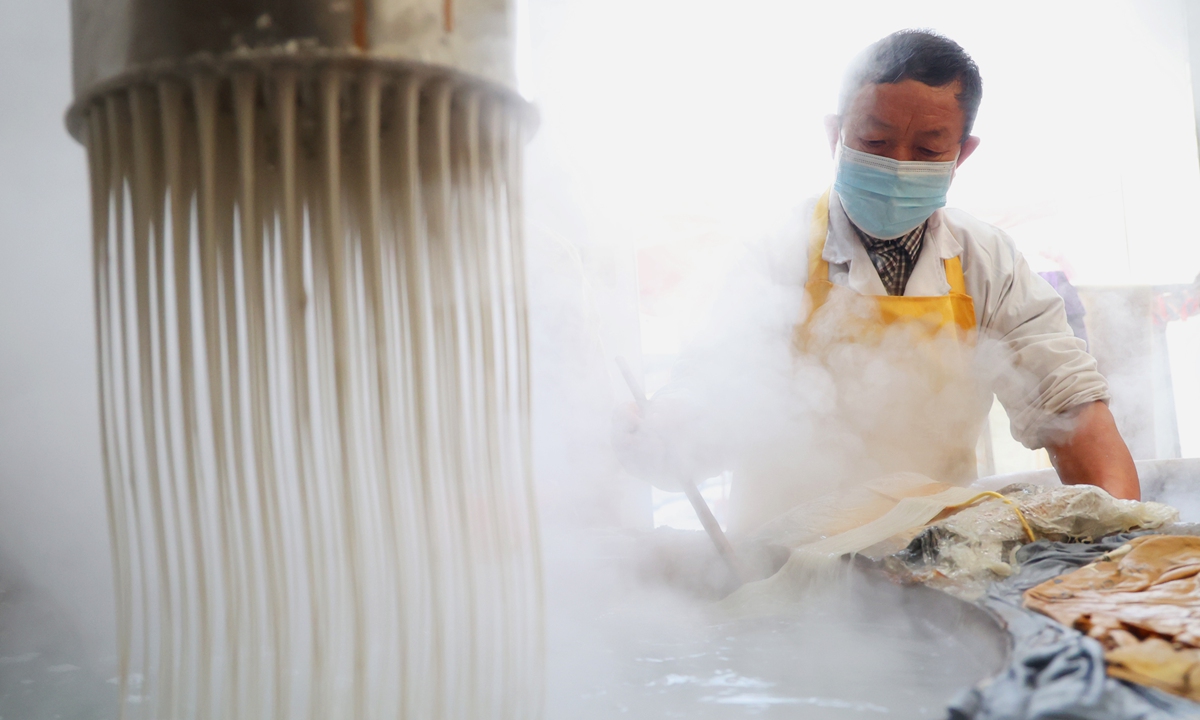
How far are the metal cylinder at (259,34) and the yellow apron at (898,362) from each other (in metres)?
1.78

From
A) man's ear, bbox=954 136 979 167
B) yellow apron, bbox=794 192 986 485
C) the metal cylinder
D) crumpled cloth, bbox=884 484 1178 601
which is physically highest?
man's ear, bbox=954 136 979 167

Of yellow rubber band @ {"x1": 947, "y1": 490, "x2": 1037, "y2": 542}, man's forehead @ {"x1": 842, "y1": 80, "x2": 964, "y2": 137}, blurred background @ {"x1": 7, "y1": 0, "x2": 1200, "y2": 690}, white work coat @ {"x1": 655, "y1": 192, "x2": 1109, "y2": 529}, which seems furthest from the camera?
white work coat @ {"x1": 655, "y1": 192, "x2": 1109, "y2": 529}

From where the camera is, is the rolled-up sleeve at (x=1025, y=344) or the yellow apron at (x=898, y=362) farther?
the yellow apron at (x=898, y=362)

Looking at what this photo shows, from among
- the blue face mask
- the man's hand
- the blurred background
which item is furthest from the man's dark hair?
the man's hand

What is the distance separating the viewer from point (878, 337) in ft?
7.59

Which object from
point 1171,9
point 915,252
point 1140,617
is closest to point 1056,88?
point 1171,9

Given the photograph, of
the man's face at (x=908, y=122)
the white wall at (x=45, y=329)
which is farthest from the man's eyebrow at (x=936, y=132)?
the white wall at (x=45, y=329)

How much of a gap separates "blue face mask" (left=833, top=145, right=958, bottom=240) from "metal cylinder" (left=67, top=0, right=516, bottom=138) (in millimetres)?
1691

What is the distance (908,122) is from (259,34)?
186cm

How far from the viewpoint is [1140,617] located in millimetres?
994

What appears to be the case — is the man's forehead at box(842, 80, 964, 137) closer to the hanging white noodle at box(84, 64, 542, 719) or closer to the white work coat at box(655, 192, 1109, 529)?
the white work coat at box(655, 192, 1109, 529)

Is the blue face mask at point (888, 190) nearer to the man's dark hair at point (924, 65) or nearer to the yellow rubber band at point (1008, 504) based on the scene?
the man's dark hair at point (924, 65)

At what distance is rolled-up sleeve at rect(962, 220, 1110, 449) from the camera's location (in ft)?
6.91

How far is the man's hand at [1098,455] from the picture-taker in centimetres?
198
